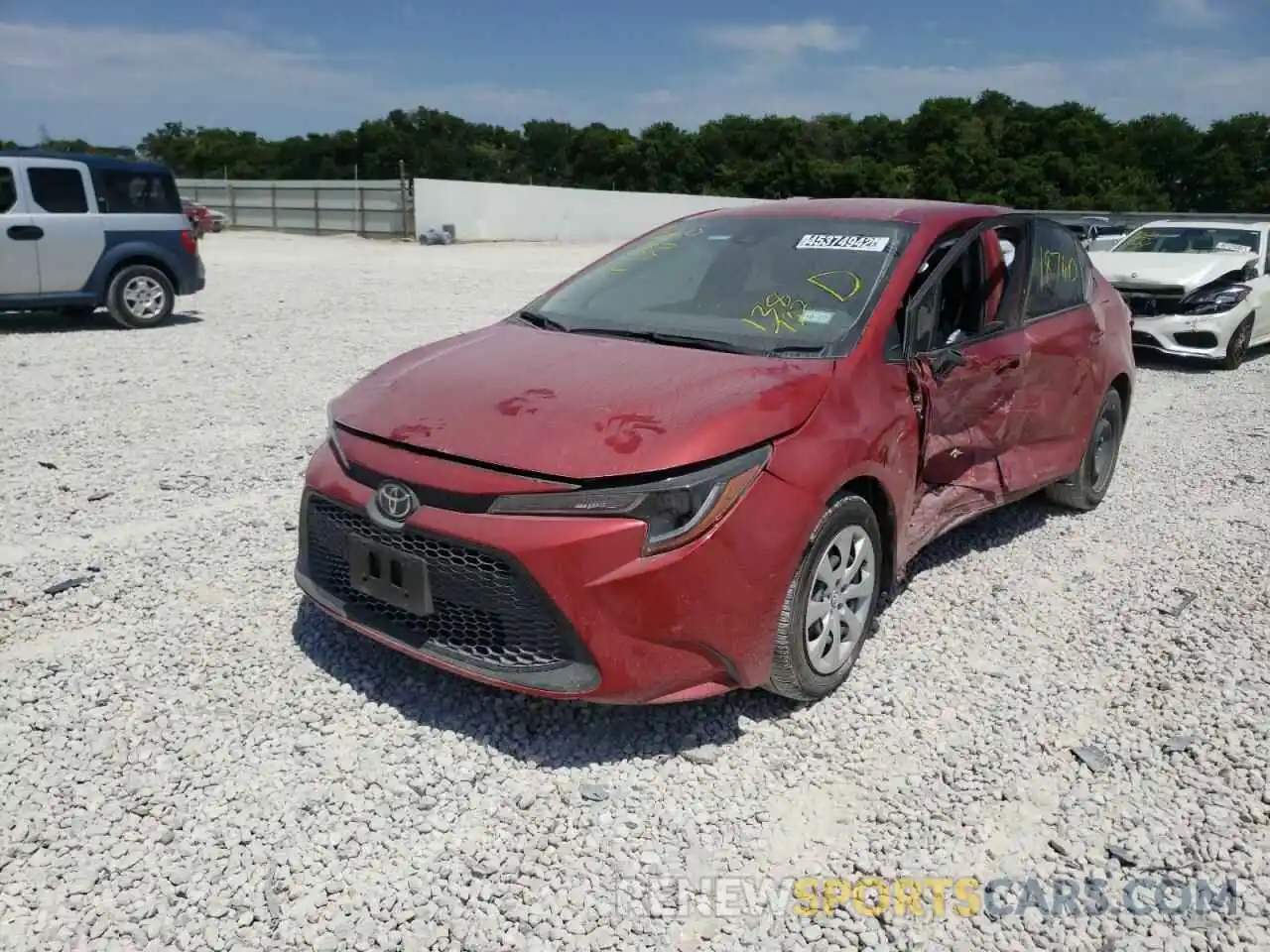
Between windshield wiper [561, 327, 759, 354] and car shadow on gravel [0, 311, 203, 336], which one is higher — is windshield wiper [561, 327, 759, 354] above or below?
above

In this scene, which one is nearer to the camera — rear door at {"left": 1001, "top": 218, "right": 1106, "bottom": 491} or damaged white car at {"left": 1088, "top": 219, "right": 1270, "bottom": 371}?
rear door at {"left": 1001, "top": 218, "right": 1106, "bottom": 491}

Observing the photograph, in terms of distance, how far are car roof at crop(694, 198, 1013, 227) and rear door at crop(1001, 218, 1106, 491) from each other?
1.53 feet

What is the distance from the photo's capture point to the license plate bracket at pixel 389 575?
304cm

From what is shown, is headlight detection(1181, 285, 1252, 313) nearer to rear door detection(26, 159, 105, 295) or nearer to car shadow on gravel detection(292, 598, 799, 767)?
car shadow on gravel detection(292, 598, 799, 767)

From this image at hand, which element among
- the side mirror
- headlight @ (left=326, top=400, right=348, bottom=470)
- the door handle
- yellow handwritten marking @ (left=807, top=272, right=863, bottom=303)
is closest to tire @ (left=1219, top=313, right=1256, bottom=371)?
the side mirror

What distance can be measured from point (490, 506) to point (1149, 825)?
2.09 meters

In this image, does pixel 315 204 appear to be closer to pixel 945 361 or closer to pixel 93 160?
pixel 93 160

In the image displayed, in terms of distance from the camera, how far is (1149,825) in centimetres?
→ 289

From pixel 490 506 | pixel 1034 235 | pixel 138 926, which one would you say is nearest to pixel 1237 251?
pixel 1034 235

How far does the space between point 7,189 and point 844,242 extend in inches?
380

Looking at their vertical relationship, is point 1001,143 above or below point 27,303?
above

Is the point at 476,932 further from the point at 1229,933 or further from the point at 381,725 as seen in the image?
the point at 1229,933

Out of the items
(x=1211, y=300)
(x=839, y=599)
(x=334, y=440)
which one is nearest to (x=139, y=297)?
(x=334, y=440)

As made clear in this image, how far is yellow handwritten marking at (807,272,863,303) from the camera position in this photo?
3.78m
